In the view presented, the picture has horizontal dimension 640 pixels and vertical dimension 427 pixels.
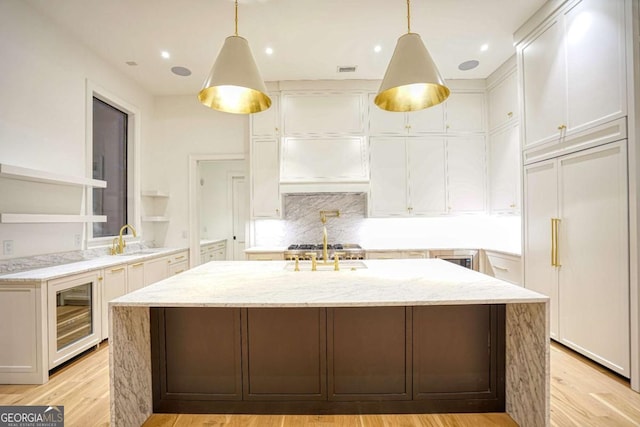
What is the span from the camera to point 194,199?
4.67 meters

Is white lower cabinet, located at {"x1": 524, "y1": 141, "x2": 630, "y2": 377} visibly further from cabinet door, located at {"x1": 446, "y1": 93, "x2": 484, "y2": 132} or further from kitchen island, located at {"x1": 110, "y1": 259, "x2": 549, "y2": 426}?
cabinet door, located at {"x1": 446, "y1": 93, "x2": 484, "y2": 132}

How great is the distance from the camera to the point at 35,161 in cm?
277

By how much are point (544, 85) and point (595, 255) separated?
1550 millimetres

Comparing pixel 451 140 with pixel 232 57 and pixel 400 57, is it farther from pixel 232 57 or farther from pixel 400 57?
pixel 232 57

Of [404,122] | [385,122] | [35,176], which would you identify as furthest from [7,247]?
[404,122]

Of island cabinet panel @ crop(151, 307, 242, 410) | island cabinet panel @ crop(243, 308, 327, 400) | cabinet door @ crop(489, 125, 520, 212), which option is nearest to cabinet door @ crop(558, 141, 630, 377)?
cabinet door @ crop(489, 125, 520, 212)

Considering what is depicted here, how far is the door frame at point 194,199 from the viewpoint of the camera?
4637 millimetres

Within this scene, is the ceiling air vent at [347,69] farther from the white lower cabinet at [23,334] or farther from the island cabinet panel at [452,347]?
the white lower cabinet at [23,334]

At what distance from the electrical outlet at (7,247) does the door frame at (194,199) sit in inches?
86.8

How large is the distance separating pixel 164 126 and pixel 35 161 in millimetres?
2105

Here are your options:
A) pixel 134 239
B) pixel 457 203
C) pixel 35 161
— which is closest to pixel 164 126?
pixel 134 239

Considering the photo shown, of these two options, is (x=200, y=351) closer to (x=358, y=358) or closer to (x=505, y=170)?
(x=358, y=358)

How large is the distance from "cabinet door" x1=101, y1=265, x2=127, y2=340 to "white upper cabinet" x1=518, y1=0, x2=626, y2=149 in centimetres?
420

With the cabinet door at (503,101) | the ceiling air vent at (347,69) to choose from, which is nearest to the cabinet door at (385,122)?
the ceiling air vent at (347,69)
